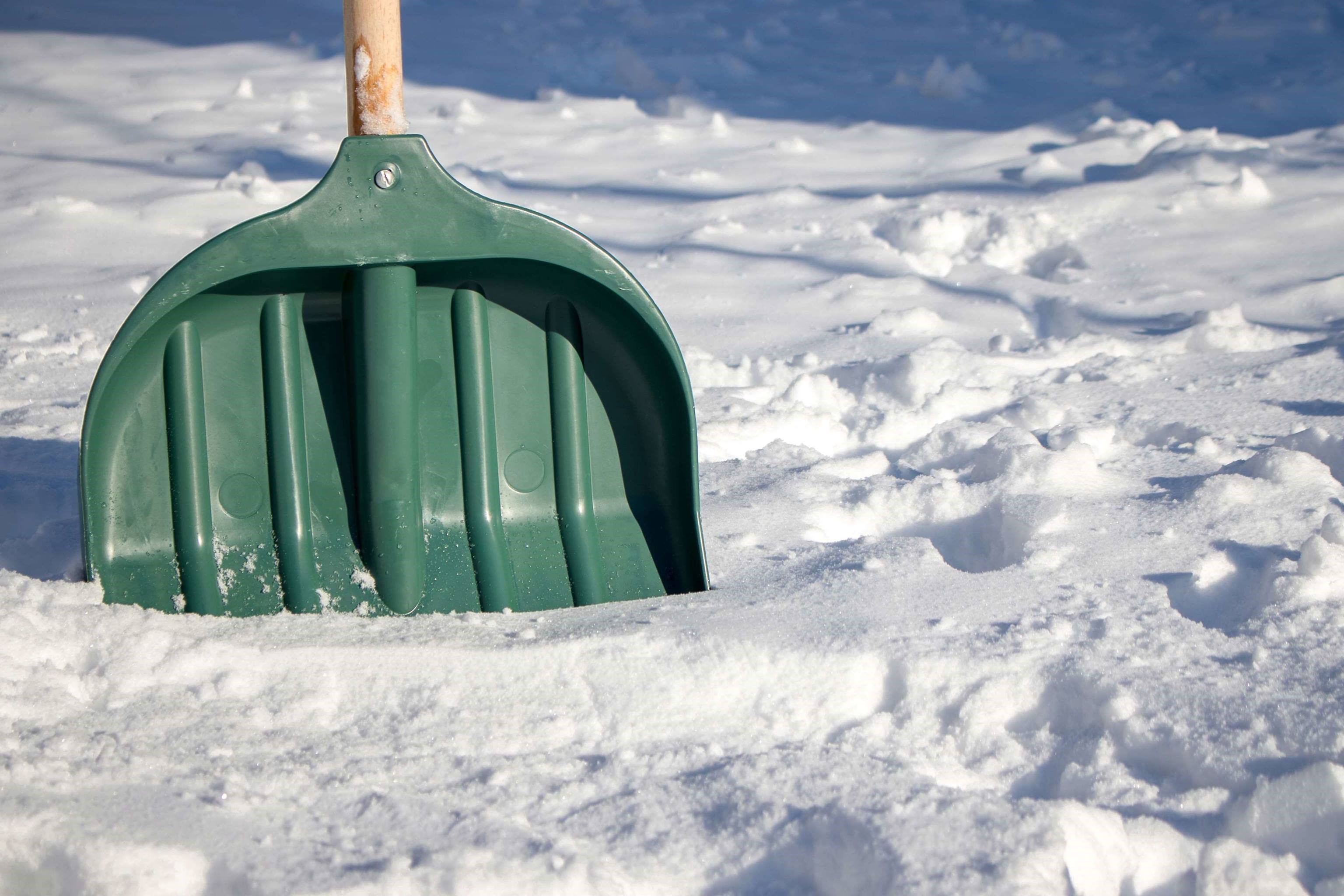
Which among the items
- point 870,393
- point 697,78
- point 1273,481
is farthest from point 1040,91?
point 1273,481

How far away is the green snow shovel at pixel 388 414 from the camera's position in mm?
1437

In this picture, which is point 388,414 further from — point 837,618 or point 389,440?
point 837,618

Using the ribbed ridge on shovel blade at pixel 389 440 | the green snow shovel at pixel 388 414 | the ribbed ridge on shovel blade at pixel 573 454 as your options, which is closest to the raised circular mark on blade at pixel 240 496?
the green snow shovel at pixel 388 414

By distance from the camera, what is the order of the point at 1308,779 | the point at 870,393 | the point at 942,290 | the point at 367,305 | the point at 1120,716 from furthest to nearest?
the point at 942,290 < the point at 870,393 < the point at 367,305 < the point at 1120,716 < the point at 1308,779

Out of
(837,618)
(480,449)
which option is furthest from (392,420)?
(837,618)

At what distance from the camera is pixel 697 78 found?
6.40 meters

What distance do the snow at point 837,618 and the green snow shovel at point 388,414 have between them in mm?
124

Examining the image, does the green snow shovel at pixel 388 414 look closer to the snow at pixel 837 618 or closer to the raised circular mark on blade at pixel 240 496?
the raised circular mark on blade at pixel 240 496

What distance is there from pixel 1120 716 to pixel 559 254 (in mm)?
883

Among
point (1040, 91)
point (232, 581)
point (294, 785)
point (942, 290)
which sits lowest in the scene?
point (294, 785)

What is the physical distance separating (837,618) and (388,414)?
2.19 feet

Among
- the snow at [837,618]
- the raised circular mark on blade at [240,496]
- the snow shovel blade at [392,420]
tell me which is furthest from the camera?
the raised circular mark on blade at [240,496]

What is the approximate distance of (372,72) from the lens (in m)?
1.53

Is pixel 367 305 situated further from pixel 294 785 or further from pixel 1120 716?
pixel 1120 716
